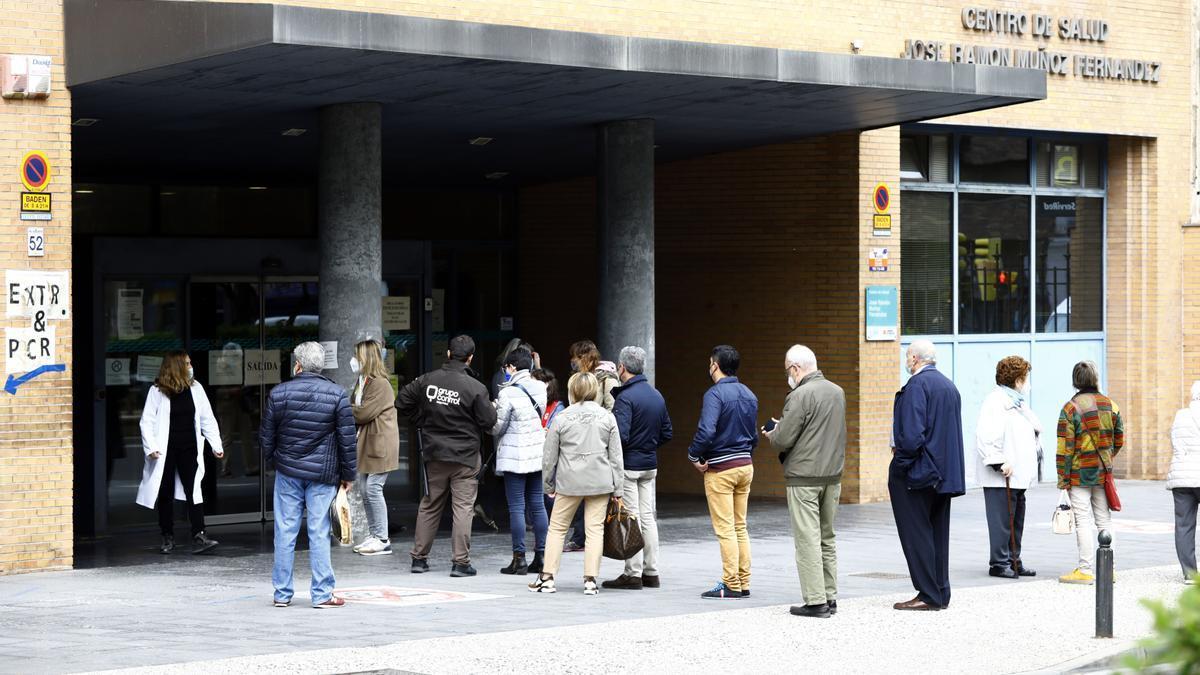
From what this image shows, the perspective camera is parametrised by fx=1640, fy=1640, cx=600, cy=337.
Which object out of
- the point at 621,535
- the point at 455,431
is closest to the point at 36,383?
the point at 455,431

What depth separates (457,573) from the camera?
1181cm

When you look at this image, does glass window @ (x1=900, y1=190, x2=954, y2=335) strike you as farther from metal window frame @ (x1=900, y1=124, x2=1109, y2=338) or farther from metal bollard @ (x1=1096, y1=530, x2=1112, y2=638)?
metal bollard @ (x1=1096, y1=530, x2=1112, y2=638)

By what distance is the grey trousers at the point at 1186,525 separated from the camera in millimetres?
11594

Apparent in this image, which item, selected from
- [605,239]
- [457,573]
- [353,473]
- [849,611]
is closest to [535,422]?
[457,573]

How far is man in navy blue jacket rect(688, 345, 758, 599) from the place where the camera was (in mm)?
10570

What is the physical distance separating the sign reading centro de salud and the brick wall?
29.5 feet

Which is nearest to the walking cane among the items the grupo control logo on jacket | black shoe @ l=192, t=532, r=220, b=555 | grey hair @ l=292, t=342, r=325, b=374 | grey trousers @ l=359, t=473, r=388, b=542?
the grupo control logo on jacket

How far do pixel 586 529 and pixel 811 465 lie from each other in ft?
5.73

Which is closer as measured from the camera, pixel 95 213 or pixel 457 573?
pixel 457 573

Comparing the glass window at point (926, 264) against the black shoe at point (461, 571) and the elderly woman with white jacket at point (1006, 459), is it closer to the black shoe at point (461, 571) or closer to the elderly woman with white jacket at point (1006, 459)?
the elderly woman with white jacket at point (1006, 459)

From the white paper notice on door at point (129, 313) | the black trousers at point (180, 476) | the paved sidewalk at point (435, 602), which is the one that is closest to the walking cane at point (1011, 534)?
the paved sidewalk at point (435, 602)

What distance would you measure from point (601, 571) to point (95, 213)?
924 centimetres

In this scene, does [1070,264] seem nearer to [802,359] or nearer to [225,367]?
[225,367]

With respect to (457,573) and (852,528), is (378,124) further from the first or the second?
(852,528)
